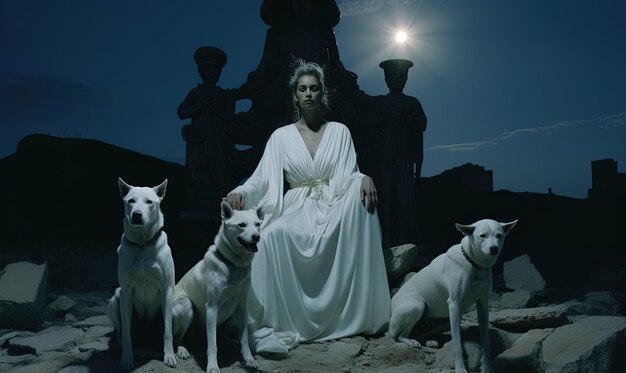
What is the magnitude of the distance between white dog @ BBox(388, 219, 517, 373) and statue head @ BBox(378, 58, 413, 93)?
3.80 metres

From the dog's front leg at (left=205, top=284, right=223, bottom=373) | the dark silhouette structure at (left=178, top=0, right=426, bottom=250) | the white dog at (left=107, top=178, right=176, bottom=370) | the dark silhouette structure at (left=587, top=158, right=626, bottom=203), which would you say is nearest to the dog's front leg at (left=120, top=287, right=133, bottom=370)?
the white dog at (left=107, top=178, right=176, bottom=370)

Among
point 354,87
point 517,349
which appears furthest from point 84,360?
point 354,87

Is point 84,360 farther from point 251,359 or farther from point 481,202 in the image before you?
point 481,202

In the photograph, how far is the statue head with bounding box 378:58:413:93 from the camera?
8.15 metres

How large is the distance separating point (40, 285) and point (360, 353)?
4.00m

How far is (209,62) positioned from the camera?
7.85m

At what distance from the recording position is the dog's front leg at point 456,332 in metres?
4.34

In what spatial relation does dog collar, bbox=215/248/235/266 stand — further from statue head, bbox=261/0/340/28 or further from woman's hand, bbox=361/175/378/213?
statue head, bbox=261/0/340/28

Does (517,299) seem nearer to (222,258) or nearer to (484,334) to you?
(484,334)

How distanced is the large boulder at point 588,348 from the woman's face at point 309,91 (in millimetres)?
3164

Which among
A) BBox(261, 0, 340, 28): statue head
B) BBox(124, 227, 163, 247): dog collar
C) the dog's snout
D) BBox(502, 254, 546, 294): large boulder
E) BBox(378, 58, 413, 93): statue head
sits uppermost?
BBox(261, 0, 340, 28): statue head

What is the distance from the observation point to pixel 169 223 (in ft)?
38.0

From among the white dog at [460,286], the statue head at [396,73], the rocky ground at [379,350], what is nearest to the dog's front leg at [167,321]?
the rocky ground at [379,350]

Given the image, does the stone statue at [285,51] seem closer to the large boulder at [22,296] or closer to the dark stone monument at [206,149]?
the dark stone monument at [206,149]
